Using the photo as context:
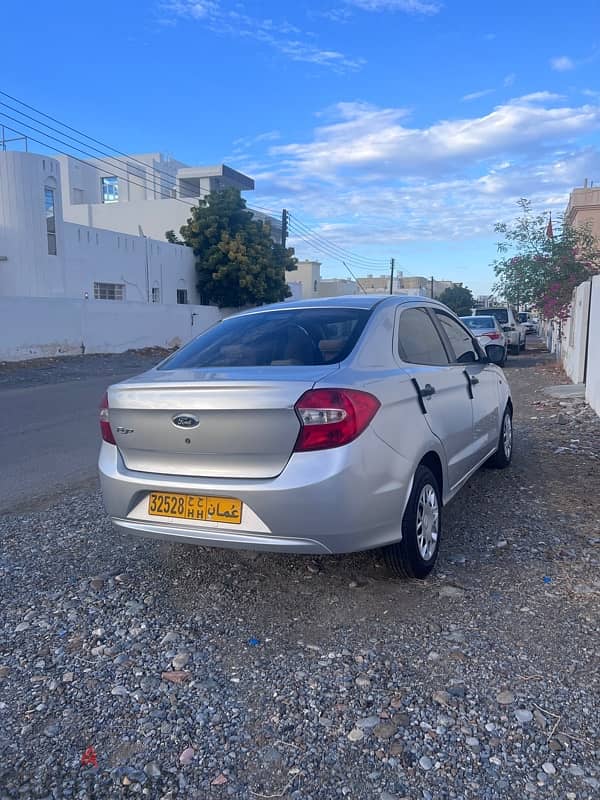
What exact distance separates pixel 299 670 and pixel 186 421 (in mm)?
1293

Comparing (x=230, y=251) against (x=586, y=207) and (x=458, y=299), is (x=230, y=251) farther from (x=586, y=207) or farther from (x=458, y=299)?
(x=458, y=299)

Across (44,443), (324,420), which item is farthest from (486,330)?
(324,420)

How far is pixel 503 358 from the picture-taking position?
5.84 m

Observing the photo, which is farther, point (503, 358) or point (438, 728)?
point (503, 358)

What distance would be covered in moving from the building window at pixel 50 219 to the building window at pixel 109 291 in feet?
10.5

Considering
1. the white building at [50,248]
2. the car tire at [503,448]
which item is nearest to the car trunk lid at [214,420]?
the car tire at [503,448]

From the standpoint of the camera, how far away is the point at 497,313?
2334cm

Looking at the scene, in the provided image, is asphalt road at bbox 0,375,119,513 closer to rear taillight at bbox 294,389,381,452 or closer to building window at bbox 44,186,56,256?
rear taillight at bbox 294,389,381,452

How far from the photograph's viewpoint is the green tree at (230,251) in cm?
3328

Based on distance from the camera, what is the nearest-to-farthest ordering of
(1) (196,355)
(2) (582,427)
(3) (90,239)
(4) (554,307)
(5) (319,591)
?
(5) (319,591), (1) (196,355), (2) (582,427), (4) (554,307), (3) (90,239)

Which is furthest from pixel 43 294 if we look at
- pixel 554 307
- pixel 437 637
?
pixel 437 637

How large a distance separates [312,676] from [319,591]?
2.72 feet

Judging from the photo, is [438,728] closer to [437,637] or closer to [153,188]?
[437,637]

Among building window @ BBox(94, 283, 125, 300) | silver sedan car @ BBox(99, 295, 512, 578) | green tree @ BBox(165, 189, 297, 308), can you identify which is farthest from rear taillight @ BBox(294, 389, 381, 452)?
green tree @ BBox(165, 189, 297, 308)
